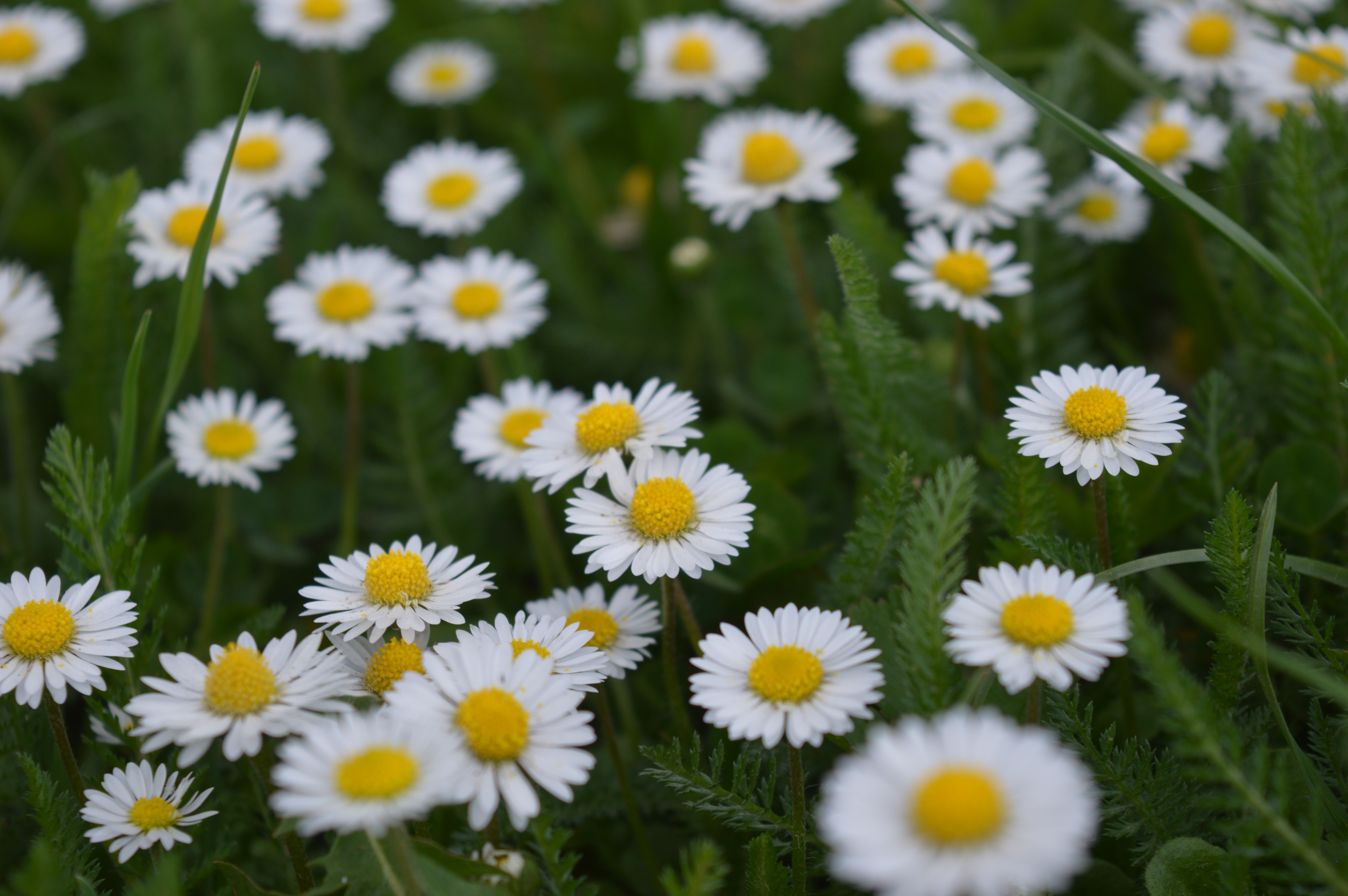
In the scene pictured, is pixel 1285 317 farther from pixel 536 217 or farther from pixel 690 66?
pixel 536 217

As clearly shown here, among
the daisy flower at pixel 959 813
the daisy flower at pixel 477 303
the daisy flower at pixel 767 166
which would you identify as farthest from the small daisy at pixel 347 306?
the daisy flower at pixel 959 813

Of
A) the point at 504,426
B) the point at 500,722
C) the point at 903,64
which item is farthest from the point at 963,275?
the point at 500,722

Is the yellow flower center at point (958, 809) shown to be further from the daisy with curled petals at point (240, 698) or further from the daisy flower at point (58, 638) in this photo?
the daisy flower at point (58, 638)

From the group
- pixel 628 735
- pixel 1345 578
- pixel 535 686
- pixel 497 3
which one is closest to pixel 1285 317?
pixel 1345 578

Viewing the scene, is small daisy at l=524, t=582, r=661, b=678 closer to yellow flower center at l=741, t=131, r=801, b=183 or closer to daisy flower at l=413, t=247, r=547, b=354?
daisy flower at l=413, t=247, r=547, b=354

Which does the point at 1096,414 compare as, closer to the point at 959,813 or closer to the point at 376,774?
the point at 959,813

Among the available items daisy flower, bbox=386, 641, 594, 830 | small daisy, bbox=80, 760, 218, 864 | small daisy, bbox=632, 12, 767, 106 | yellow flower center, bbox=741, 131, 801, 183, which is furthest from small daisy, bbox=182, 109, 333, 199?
daisy flower, bbox=386, 641, 594, 830
